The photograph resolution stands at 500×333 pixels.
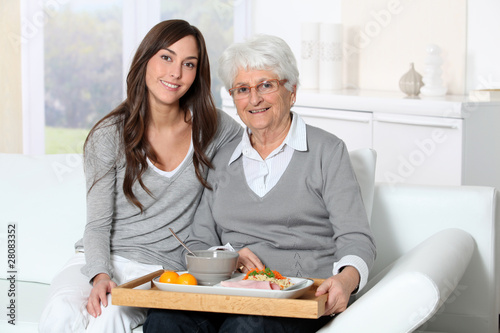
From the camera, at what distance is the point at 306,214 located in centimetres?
204

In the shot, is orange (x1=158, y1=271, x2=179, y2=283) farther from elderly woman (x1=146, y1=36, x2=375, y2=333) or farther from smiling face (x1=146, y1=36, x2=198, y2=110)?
smiling face (x1=146, y1=36, x2=198, y2=110)

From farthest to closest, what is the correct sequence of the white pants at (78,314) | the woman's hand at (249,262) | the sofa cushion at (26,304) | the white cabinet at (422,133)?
the white cabinet at (422,133)
the sofa cushion at (26,304)
the woman's hand at (249,262)
the white pants at (78,314)

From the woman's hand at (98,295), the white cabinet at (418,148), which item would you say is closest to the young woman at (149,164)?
the woman's hand at (98,295)

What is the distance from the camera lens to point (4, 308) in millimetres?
2254

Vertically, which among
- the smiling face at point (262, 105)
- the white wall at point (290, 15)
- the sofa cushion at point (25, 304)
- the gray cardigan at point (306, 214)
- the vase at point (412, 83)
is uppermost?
the white wall at point (290, 15)

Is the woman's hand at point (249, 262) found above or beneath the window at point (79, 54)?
beneath

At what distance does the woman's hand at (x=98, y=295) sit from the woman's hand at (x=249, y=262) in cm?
38

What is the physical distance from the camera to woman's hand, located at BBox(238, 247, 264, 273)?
79.0 inches

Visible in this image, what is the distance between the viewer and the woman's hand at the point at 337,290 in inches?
67.2

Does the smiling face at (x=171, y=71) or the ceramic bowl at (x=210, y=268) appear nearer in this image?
the ceramic bowl at (x=210, y=268)

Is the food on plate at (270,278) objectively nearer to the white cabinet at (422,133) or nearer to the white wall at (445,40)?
the white cabinet at (422,133)

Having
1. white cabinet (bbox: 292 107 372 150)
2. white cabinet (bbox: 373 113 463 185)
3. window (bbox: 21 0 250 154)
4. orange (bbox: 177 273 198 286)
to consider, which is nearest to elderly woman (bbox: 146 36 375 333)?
orange (bbox: 177 273 198 286)

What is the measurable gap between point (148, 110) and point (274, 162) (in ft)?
1.60

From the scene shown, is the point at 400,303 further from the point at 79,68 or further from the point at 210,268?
the point at 79,68
